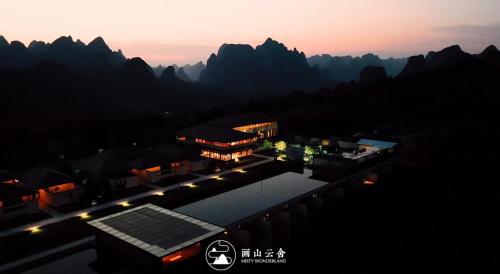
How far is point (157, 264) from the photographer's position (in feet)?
88.1

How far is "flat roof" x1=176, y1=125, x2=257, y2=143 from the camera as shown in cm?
6988

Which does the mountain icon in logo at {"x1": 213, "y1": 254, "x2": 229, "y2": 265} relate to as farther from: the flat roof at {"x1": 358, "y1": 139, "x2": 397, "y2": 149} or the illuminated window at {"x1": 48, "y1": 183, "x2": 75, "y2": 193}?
the flat roof at {"x1": 358, "y1": 139, "x2": 397, "y2": 149}

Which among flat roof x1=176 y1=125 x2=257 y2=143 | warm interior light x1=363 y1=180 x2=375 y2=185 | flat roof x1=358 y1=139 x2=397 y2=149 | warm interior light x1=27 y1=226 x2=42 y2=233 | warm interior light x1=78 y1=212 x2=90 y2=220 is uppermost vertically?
flat roof x1=176 y1=125 x2=257 y2=143

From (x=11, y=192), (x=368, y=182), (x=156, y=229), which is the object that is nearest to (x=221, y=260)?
(x=156, y=229)

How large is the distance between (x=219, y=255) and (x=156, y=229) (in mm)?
6207

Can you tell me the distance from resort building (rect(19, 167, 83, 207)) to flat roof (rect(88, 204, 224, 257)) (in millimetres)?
16945

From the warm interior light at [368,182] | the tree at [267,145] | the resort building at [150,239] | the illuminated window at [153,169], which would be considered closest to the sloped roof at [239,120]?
the tree at [267,145]

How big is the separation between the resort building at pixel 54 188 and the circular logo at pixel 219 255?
2696cm

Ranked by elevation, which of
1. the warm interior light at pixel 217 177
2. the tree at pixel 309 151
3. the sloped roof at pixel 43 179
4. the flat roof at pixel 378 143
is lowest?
the warm interior light at pixel 217 177

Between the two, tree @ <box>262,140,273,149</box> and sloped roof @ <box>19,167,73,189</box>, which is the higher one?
sloped roof @ <box>19,167,73,189</box>

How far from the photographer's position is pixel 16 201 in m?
42.9

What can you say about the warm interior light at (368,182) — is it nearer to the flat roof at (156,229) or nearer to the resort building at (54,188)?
the flat roof at (156,229)

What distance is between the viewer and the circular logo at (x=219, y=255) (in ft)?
100.0

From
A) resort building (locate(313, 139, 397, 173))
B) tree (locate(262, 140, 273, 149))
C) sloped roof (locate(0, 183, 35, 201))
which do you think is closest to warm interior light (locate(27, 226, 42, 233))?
sloped roof (locate(0, 183, 35, 201))
